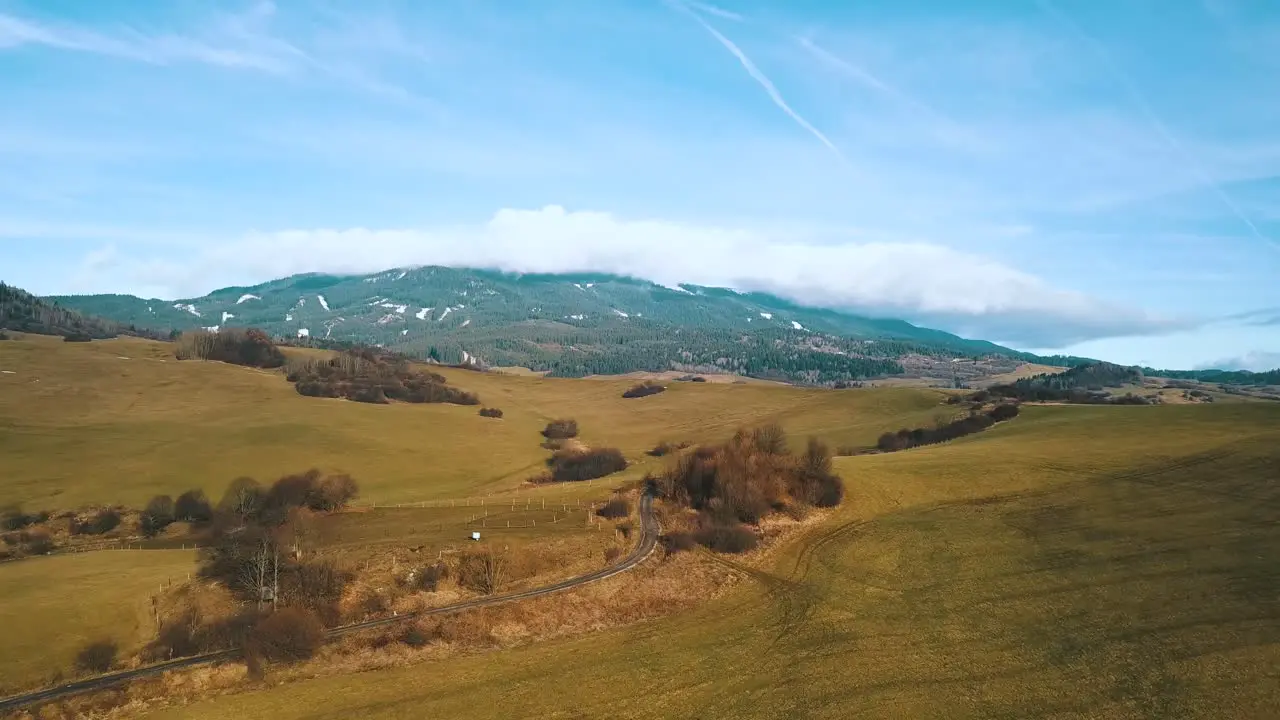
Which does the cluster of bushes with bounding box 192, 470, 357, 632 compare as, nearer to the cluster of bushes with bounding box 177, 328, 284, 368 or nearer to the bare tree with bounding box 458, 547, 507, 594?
the bare tree with bounding box 458, 547, 507, 594

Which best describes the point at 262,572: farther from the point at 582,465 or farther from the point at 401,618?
the point at 582,465

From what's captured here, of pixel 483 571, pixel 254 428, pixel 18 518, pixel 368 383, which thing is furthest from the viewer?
pixel 368 383

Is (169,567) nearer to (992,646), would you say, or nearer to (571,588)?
(571,588)

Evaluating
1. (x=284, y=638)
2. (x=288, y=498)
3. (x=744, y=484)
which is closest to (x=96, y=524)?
(x=288, y=498)

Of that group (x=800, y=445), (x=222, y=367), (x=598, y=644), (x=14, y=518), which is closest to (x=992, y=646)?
(x=598, y=644)

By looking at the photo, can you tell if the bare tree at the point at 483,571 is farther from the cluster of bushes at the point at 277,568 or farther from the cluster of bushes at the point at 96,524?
the cluster of bushes at the point at 96,524

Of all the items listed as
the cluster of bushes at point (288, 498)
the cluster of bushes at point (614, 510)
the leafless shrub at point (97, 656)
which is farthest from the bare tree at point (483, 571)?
the cluster of bushes at point (288, 498)
